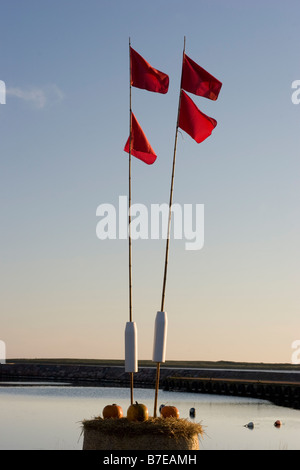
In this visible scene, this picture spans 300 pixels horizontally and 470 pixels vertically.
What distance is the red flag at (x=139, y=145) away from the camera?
2423 centimetres

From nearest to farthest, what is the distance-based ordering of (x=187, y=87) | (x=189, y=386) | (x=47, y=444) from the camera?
(x=187, y=87) < (x=47, y=444) < (x=189, y=386)

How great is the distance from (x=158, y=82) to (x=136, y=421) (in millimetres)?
10089

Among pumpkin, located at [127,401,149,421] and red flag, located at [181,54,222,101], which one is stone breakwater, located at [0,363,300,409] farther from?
pumpkin, located at [127,401,149,421]

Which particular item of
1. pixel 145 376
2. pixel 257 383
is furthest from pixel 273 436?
pixel 145 376

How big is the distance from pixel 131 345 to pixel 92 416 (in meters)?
34.3

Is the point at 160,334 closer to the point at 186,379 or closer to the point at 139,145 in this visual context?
the point at 139,145

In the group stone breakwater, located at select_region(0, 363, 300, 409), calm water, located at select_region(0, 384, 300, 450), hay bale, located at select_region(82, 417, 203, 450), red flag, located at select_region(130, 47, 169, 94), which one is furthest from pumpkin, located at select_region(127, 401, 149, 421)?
stone breakwater, located at select_region(0, 363, 300, 409)

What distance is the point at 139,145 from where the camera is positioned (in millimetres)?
24250

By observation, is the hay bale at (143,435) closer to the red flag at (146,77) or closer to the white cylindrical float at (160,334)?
the white cylindrical float at (160,334)

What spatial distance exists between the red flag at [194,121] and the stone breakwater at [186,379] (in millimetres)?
61979

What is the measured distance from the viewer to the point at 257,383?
9762cm
